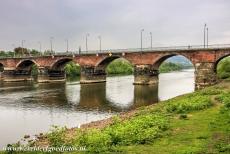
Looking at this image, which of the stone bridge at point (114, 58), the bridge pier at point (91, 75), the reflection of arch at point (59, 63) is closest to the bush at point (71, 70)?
the stone bridge at point (114, 58)

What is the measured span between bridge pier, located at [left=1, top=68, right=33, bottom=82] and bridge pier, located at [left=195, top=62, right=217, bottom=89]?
55009 millimetres

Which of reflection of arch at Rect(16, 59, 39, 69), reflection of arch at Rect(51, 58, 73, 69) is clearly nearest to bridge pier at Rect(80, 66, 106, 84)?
reflection of arch at Rect(51, 58, 73, 69)

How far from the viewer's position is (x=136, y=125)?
21500 millimetres

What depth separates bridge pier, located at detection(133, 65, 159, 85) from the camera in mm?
73500

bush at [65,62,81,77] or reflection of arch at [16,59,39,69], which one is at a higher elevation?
reflection of arch at [16,59,39,69]

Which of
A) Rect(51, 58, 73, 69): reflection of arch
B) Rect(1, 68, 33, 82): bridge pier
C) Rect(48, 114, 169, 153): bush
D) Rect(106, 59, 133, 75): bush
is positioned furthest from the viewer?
Rect(106, 59, 133, 75): bush

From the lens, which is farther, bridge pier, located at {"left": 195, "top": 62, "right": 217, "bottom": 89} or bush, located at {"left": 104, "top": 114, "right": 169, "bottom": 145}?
bridge pier, located at {"left": 195, "top": 62, "right": 217, "bottom": 89}

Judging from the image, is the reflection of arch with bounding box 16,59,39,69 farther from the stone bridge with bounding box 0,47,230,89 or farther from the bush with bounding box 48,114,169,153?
the bush with bounding box 48,114,169,153

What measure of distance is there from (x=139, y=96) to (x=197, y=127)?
34720 mm

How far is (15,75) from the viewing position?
325 feet

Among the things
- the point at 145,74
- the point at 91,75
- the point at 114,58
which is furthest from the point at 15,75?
the point at 145,74

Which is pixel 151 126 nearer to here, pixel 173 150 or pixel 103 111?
pixel 173 150

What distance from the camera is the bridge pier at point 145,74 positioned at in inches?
2894

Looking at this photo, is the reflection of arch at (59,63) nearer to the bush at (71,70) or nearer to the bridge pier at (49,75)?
the bridge pier at (49,75)
